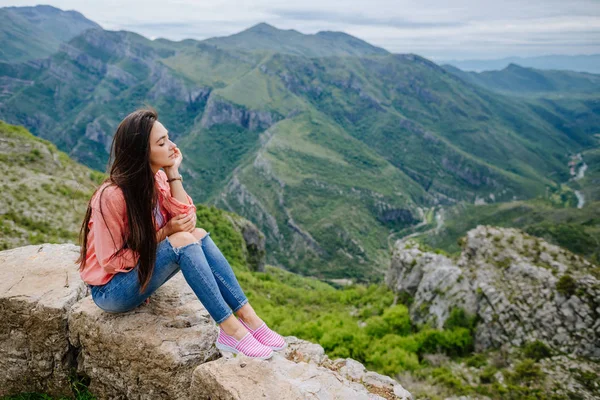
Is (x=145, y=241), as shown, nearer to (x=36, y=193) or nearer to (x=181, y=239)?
(x=181, y=239)

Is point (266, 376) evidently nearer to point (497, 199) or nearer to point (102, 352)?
point (102, 352)

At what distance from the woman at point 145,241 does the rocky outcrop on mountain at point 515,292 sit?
41.6ft

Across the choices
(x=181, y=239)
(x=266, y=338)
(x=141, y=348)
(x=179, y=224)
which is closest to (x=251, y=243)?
(x=266, y=338)

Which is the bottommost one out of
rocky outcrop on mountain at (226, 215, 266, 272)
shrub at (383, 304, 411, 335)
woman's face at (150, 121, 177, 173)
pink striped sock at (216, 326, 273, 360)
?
rocky outcrop on mountain at (226, 215, 266, 272)

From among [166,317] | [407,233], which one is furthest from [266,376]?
[407,233]

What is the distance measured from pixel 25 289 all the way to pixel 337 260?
11993cm

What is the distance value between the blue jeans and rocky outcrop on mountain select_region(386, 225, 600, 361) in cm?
1309

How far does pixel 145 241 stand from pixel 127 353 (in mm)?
1653

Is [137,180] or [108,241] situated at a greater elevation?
[137,180]

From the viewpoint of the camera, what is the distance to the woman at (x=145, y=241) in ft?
14.1

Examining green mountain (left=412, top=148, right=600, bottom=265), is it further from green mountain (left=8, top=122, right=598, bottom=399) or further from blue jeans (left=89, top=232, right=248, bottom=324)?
blue jeans (left=89, top=232, right=248, bottom=324)

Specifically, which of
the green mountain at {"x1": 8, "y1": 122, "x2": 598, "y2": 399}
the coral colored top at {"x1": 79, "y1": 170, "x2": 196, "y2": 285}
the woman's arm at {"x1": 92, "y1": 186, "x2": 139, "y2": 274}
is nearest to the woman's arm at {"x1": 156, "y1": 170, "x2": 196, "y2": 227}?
the coral colored top at {"x1": 79, "y1": 170, "x2": 196, "y2": 285}

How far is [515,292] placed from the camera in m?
14.5

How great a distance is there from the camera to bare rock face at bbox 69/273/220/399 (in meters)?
4.62
